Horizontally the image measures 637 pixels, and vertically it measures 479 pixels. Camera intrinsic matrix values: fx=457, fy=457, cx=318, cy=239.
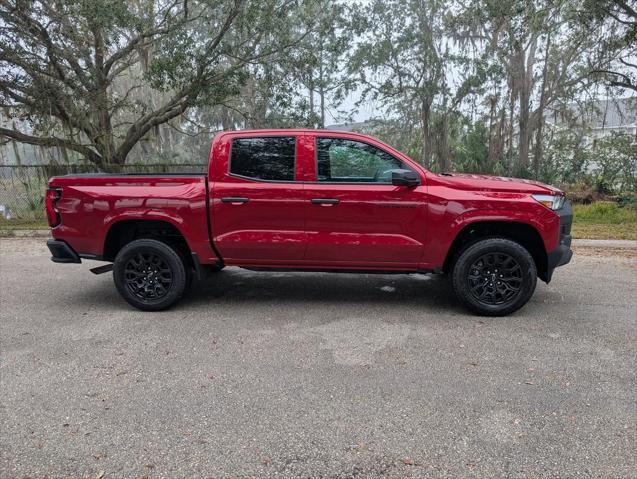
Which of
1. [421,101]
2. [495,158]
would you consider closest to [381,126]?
[421,101]

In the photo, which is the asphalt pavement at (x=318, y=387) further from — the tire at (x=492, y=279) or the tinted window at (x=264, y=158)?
the tinted window at (x=264, y=158)

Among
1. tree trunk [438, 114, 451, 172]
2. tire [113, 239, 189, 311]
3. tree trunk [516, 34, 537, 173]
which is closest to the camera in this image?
tire [113, 239, 189, 311]

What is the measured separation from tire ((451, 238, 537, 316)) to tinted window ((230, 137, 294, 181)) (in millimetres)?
2030

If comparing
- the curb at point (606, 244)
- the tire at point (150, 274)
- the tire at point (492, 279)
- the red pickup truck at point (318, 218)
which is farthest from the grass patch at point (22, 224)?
the curb at point (606, 244)

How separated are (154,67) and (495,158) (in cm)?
1187

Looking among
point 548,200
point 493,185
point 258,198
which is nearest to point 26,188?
point 258,198

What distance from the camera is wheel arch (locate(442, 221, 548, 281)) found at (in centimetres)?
476

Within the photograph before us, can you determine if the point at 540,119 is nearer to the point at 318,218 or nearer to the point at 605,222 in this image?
the point at 605,222

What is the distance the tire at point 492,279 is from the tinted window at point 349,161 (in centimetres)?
126

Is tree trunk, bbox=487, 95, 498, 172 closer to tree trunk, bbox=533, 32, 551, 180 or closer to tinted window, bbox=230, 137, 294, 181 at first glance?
tree trunk, bbox=533, 32, 551, 180

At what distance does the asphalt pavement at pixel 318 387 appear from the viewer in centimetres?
253

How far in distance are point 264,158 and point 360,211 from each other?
1181 mm

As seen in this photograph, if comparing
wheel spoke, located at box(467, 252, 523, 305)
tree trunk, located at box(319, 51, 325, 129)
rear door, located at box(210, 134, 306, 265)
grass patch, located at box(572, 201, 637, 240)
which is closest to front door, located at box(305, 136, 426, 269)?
rear door, located at box(210, 134, 306, 265)

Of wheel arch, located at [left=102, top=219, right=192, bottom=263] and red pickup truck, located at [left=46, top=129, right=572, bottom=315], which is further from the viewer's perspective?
wheel arch, located at [left=102, top=219, right=192, bottom=263]
